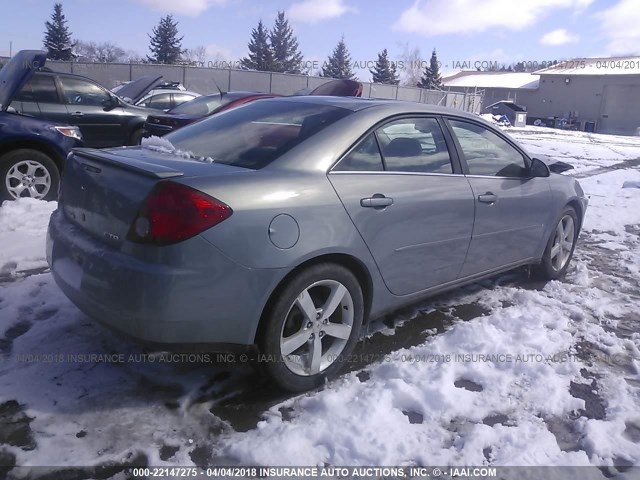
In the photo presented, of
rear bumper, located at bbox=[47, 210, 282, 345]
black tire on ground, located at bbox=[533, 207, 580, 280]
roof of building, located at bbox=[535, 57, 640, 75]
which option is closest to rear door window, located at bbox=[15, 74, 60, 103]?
rear bumper, located at bbox=[47, 210, 282, 345]

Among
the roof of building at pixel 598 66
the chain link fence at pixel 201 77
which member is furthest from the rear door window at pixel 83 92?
the roof of building at pixel 598 66

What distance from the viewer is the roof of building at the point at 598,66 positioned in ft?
156

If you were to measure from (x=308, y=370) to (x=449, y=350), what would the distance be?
1.04 metres

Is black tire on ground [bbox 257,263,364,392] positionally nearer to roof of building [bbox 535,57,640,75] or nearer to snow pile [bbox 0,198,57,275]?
snow pile [bbox 0,198,57,275]

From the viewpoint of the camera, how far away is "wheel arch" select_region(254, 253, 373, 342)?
2.69 m

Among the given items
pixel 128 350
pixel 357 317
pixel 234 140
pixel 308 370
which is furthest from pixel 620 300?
pixel 128 350

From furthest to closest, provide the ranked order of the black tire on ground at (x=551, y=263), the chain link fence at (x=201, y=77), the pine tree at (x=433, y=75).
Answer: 1. the pine tree at (x=433, y=75)
2. the chain link fence at (x=201, y=77)
3. the black tire on ground at (x=551, y=263)

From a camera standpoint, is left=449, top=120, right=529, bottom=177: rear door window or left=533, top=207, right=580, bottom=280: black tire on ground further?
left=533, top=207, right=580, bottom=280: black tire on ground

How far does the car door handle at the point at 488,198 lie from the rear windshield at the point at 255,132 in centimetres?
119

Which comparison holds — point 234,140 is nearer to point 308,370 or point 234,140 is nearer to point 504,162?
point 308,370

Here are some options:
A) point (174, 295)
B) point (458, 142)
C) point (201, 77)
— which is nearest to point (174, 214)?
point (174, 295)

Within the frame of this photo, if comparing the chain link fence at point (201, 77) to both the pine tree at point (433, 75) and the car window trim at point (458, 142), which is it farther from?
the pine tree at point (433, 75)

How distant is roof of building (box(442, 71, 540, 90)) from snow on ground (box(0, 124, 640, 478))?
54.9 meters

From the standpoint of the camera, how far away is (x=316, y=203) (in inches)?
110
